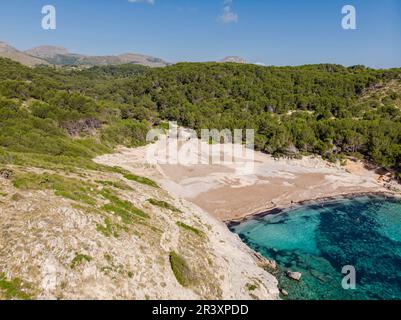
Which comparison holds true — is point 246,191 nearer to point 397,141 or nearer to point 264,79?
point 397,141

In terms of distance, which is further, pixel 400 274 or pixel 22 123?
pixel 22 123

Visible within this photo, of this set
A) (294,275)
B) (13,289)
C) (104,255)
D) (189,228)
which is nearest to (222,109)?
(189,228)

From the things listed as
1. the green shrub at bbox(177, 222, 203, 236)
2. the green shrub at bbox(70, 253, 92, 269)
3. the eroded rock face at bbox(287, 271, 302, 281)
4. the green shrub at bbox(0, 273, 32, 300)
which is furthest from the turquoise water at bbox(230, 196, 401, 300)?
the green shrub at bbox(0, 273, 32, 300)

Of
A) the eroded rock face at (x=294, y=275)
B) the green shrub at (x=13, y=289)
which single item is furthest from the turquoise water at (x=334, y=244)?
the green shrub at (x=13, y=289)

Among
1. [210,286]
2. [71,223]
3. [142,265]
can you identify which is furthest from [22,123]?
[210,286]

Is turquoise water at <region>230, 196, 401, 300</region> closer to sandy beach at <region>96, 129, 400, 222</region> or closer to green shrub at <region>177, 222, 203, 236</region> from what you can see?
sandy beach at <region>96, 129, 400, 222</region>

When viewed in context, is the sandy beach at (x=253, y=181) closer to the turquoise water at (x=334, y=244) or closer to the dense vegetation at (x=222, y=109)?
the turquoise water at (x=334, y=244)
